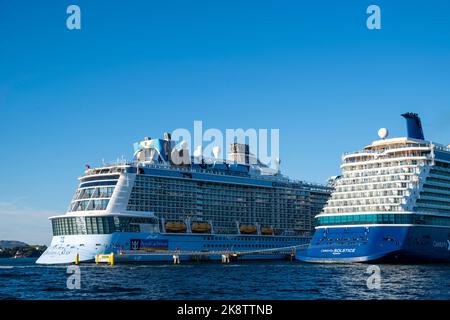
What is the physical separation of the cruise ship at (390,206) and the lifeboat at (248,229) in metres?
35.4

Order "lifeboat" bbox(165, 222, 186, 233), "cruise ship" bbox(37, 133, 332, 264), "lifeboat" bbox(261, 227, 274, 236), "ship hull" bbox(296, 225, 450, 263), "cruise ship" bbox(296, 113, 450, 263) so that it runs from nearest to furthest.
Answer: "ship hull" bbox(296, 225, 450, 263)
"cruise ship" bbox(296, 113, 450, 263)
"cruise ship" bbox(37, 133, 332, 264)
"lifeboat" bbox(165, 222, 186, 233)
"lifeboat" bbox(261, 227, 274, 236)

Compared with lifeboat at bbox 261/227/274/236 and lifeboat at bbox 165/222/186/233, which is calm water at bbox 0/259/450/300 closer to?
lifeboat at bbox 165/222/186/233

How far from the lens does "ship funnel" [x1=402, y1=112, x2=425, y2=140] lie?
99.0m

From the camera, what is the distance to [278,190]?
5546 inches

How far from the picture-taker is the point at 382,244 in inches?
3194

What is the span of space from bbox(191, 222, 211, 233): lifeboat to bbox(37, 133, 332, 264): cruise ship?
21cm

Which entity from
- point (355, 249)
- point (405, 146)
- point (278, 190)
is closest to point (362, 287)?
point (355, 249)

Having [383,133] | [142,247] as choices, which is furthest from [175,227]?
[383,133]

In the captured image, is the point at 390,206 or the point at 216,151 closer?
the point at 390,206

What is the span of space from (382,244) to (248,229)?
173ft

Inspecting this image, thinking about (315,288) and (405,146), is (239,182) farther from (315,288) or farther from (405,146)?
(315,288)

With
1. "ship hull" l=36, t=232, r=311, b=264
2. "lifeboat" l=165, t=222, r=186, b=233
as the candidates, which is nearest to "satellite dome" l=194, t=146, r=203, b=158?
"lifeboat" l=165, t=222, r=186, b=233

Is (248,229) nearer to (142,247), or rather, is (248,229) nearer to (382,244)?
(142,247)

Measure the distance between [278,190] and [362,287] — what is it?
9039 centimetres
